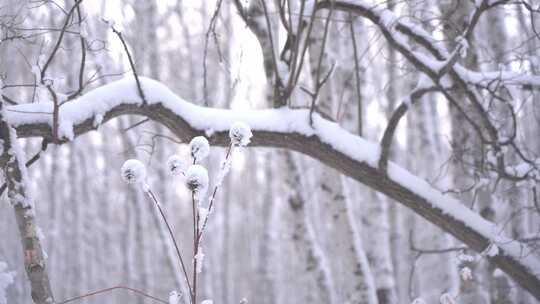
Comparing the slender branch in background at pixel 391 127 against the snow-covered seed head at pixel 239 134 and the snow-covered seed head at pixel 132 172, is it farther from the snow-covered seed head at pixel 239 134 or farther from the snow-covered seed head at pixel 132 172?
the snow-covered seed head at pixel 132 172

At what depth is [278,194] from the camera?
38.3 feet

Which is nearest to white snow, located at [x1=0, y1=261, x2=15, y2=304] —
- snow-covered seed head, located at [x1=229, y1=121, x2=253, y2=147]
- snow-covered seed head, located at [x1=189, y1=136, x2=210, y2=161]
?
snow-covered seed head, located at [x1=189, y1=136, x2=210, y2=161]

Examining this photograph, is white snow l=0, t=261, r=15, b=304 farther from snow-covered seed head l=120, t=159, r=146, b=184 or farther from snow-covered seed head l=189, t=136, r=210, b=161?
snow-covered seed head l=189, t=136, r=210, b=161

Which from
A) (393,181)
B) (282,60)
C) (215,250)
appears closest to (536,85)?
(393,181)

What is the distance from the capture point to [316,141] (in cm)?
291

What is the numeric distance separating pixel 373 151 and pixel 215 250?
13.3 m

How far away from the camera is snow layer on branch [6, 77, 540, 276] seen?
243 cm

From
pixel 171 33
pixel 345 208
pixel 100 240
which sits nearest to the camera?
pixel 345 208

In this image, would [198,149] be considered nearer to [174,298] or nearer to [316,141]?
[174,298]

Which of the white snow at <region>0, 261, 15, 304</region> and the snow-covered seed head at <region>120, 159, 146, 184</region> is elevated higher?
the snow-covered seed head at <region>120, 159, 146, 184</region>

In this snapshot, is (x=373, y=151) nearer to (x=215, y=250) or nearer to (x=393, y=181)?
(x=393, y=181)

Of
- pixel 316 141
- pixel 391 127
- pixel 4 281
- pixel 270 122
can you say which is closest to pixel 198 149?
Answer: pixel 4 281

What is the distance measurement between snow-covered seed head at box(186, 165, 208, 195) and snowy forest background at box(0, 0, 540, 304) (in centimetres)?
30

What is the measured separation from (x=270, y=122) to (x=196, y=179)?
1425 mm
